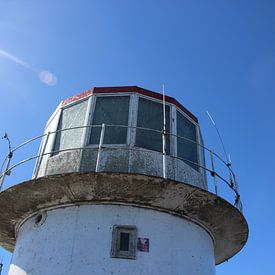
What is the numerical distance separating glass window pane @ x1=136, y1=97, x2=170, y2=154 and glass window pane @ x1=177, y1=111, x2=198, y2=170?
39 cm

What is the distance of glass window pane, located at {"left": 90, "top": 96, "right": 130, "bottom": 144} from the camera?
8.96m

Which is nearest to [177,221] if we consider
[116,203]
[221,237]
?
[116,203]

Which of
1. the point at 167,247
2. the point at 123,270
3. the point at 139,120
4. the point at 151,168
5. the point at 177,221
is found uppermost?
the point at 139,120

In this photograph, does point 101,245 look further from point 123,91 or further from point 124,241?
point 123,91

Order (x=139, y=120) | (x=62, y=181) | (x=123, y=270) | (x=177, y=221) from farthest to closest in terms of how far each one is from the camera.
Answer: (x=139, y=120)
(x=177, y=221)
(x=62, y=181)
(x=123, y=270)

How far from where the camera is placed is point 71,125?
31.8ft

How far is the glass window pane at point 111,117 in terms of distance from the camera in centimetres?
896

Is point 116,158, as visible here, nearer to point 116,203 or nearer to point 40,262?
point 116,203

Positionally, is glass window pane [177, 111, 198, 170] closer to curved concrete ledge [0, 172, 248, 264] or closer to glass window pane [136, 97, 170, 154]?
glass window pane [136, 97, 170, 154]

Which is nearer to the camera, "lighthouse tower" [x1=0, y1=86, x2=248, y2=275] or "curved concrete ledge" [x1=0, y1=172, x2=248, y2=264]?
"lighthouse tower" [x1=0, y1=86, x2=248, y2=275]

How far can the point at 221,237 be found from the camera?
9.55 m

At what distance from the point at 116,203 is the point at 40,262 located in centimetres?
177

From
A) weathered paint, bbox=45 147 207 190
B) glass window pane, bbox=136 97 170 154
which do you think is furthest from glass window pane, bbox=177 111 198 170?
weathered paint, bbox=45 147 207 190

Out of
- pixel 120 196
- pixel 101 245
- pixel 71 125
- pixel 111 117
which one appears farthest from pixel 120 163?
pixel 71 125
